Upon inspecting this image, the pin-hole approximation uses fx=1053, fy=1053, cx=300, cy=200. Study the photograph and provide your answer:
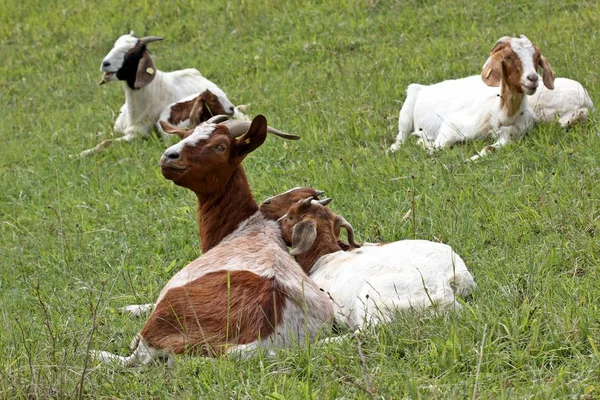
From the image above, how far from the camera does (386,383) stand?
4.48 metres

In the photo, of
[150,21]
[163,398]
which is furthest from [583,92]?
[150,21]

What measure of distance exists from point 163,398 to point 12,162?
7519 millimetres

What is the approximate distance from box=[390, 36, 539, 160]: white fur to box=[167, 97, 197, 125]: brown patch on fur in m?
2.68

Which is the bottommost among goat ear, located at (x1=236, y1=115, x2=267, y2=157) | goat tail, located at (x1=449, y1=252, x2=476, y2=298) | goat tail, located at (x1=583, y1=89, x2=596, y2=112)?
goat tail, located at (x1=583, y1=89, x2=596, y2=112)

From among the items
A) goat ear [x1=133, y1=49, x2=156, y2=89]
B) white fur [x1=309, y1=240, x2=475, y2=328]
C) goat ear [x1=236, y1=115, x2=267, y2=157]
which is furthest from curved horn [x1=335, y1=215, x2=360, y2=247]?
goat ear [x1=133, y1=49, x2=156, y2=89]

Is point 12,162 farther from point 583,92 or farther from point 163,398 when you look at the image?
point 163,398

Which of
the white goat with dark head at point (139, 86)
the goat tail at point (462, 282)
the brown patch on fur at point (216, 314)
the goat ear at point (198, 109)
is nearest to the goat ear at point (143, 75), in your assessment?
the white goat with dark head at point (139, 86)

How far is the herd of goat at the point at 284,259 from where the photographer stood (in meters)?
5.35

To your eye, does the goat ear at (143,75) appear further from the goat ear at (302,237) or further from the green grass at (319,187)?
the goat ear at (302,237)

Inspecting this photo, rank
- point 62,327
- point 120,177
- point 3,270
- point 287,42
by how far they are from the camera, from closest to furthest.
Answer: point 62,327 → point 3,270 → point 120,177 → point 287,42

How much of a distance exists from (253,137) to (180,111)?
547 cm

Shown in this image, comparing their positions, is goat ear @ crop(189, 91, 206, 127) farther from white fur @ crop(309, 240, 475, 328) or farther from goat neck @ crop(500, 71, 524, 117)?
white fur @ crop(309, 240, 475, 328)

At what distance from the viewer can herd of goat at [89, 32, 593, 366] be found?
535cm

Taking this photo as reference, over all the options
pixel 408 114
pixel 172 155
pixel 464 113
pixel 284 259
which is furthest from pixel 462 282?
pixel 408 114
